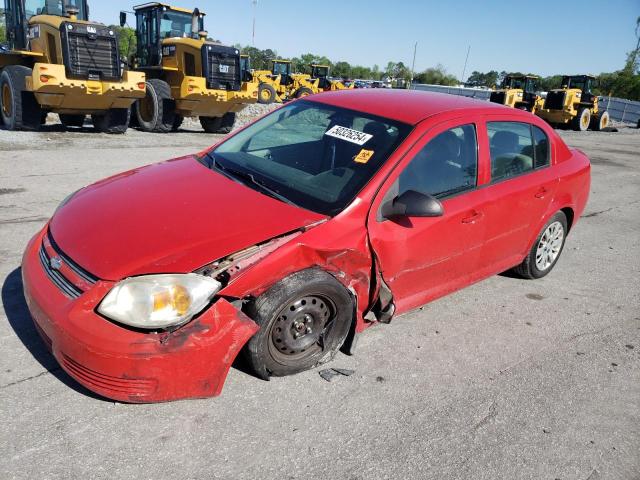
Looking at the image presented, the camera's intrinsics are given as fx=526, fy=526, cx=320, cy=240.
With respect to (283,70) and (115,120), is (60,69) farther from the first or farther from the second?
(283,70)

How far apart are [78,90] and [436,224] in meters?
9.51

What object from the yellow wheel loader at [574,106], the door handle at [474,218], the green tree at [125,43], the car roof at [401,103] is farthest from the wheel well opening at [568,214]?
the yellow wheel loader at [574,106]

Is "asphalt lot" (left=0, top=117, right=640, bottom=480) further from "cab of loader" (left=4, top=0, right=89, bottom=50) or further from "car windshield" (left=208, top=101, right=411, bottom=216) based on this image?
"cab of loader" (left=4, top=0, right=89, bottom=50)

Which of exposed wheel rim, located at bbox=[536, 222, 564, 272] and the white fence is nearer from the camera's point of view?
exposed wheel rim, located at bbox=[536, 222, 564, 272]

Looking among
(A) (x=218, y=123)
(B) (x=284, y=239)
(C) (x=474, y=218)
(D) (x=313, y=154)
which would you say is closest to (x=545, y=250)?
(C) (x=474, y=218)

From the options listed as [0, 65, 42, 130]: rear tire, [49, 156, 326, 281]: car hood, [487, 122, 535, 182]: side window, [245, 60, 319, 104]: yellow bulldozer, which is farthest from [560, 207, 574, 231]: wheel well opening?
[245, 60, 319, 104]: yellow bulldozer

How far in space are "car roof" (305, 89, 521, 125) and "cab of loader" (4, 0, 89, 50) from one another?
982 cm

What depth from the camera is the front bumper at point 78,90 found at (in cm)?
1009

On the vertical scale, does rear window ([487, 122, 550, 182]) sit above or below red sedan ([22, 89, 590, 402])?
above

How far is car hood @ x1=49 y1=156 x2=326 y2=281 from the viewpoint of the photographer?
253cm

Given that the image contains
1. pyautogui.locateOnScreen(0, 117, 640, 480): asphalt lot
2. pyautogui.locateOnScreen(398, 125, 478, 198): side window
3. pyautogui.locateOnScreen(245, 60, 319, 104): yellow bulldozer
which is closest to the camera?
pyautogui.locateOnScreen(0, 117, 640, 480): asphalt lot

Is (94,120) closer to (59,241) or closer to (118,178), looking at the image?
(118,178)

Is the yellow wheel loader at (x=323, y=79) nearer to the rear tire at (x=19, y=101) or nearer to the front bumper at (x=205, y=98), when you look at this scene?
the front bumper at (x=205, y=98)

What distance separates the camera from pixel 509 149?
401cm
